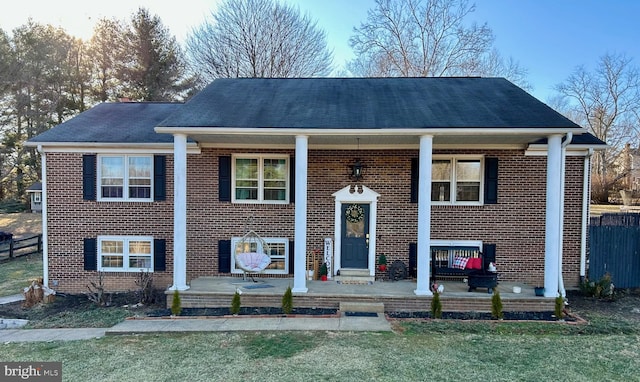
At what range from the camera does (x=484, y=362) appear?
205 inches

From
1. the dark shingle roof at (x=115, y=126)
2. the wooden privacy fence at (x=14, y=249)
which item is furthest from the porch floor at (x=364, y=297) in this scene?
the wooden privacy fence at (x=14, y=249)

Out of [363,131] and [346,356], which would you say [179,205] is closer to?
[363,131]

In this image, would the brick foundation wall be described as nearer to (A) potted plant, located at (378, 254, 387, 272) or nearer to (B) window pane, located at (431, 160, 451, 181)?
(A) potted plant, located at (378, 254, 387, 272)

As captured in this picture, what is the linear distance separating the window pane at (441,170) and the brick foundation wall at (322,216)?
29 cm

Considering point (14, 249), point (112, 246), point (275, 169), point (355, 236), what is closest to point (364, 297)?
point (355, 236)

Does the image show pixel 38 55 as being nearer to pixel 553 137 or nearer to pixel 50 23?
pixel 50 23

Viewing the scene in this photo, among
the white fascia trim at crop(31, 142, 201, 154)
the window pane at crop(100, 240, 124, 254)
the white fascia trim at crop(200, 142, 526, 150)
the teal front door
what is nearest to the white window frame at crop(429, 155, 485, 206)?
the white fascia trim at crop(200, 142, 526, 150)

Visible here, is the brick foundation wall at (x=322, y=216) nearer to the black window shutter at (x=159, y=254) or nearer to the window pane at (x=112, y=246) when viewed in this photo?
the black window shutter at (x=159, y=254)

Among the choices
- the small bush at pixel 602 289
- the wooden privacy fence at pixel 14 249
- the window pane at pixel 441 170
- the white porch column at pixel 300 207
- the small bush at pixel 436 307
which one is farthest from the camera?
the wooden privacy fence at pixel 14 249

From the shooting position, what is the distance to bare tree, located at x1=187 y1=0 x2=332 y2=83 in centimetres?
2250

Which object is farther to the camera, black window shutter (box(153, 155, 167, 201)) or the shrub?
black window shutter (box(153, 155, 167, 201))

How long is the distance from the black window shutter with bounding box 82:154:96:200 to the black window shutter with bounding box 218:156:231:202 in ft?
11.3

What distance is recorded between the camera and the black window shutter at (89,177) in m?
9.48

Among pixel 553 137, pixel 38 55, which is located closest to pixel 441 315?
pixel 553 137
